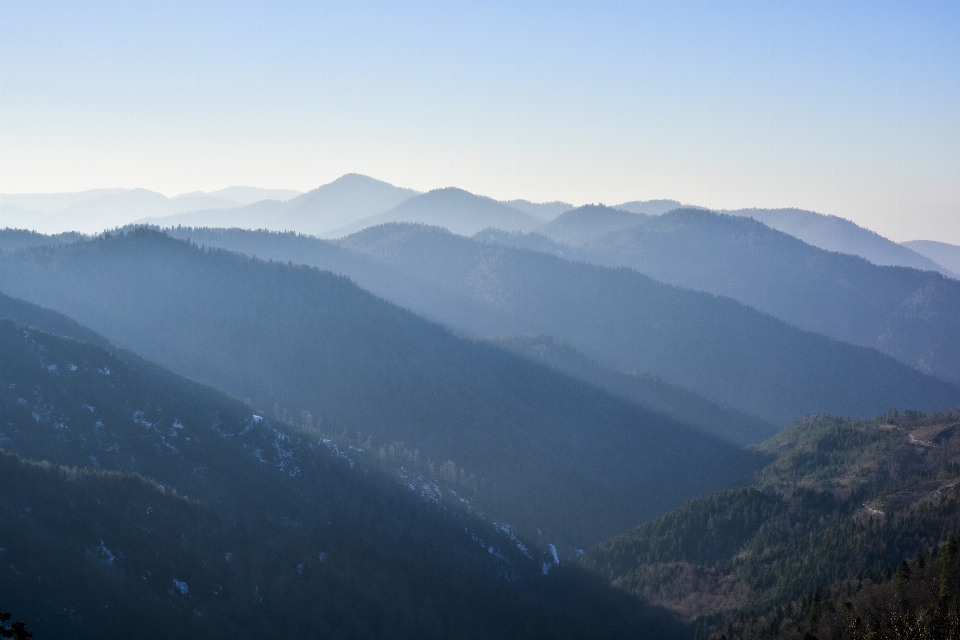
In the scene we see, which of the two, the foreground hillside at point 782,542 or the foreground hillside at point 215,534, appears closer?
the foreground hillside at point 215,534

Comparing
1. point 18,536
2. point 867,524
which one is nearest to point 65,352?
point 18,536

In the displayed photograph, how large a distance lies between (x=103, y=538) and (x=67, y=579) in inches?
464

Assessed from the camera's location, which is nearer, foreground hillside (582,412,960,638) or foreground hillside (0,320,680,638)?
foreground hillside (0,320,680,638)

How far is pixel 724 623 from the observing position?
472 ft

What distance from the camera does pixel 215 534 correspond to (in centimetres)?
12950

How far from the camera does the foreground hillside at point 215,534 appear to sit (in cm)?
10694

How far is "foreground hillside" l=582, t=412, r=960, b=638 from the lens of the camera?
147 metres

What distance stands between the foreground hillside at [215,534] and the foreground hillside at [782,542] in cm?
1202

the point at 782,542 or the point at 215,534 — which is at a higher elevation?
the point at 782,542

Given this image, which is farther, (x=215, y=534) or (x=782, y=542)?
(x=782, y=542)

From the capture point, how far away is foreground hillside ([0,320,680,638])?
10694 centimetres

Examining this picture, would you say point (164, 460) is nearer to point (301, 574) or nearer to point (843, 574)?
point (301, 574)

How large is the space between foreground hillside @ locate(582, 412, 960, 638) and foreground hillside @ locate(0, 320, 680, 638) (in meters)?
12.0

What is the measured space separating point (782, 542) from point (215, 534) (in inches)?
4570
